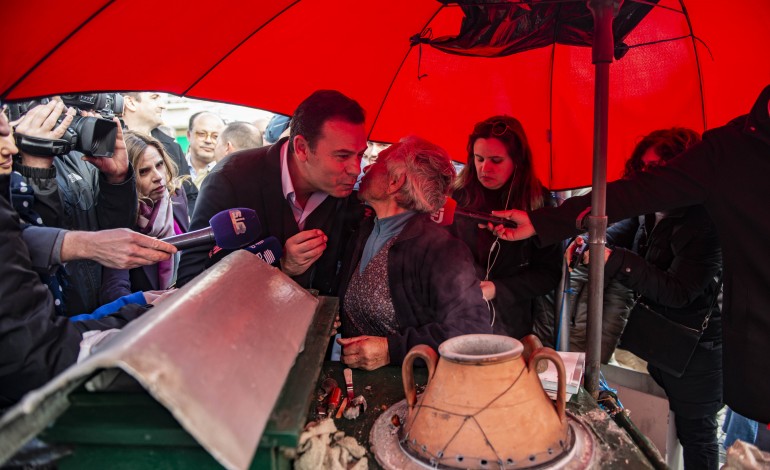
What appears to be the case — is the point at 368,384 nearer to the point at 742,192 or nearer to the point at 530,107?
the point at 742,192

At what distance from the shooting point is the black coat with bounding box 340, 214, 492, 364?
237 cm

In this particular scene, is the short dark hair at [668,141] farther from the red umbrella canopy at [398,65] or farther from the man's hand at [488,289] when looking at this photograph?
the man's hand at [488,289]

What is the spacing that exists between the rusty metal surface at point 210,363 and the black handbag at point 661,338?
7.96ft

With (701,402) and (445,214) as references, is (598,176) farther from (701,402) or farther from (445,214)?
(701,402)

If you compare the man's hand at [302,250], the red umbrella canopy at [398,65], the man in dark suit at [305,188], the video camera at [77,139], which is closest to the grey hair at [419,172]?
the man in dark suit at [305,188]

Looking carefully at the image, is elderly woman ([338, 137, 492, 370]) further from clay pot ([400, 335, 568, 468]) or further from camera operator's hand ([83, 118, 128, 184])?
Result: camera operator's hand ([83, 118, 128, 184])

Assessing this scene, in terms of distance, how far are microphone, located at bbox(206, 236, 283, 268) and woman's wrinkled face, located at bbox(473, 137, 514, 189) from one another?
148 centimetres

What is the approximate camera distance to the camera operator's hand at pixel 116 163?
3002 mm

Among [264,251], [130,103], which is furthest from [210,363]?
[130,103]

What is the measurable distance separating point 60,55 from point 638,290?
303 cm

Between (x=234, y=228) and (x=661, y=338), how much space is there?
2.44m

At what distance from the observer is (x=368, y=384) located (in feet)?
6.70

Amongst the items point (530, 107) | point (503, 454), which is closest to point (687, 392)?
point (530, 107)

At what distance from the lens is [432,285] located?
2518 mm
